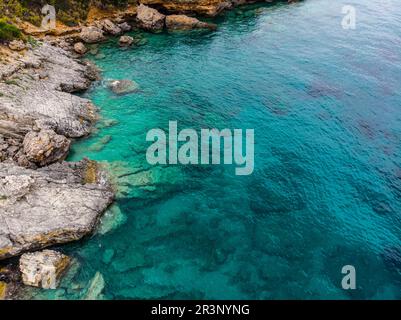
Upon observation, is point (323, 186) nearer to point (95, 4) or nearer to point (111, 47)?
point (111, 47)

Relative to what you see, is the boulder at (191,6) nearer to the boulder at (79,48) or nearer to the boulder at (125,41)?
the boulder at (125,41)

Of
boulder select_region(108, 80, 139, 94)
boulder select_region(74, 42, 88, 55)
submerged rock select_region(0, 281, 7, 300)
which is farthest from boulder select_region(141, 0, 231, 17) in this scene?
submerged rock select_region(0, 281, 7, 300)

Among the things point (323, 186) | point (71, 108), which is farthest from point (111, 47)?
point (323, 186)

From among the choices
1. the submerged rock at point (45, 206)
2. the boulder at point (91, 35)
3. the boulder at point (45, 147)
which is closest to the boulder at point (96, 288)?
the submerged rock at point (45, 206)

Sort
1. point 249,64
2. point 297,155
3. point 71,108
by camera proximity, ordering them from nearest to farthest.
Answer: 1. point 297,155
2. point 71,108
3. point 249,64
